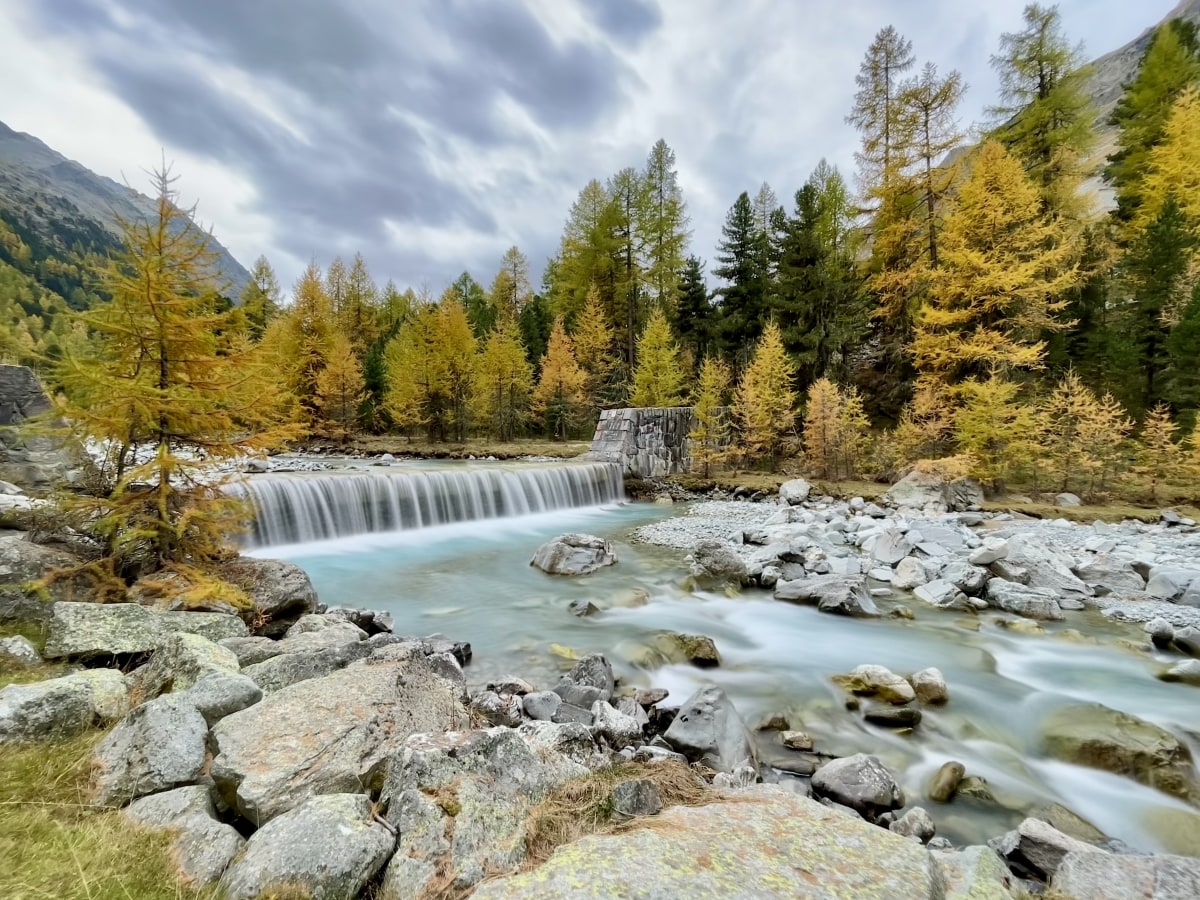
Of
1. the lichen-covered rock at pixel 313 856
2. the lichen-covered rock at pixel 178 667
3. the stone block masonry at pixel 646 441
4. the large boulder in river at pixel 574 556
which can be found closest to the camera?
the lichen-covered rock at pixel 313 856

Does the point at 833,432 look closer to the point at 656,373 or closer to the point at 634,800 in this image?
the point at 656,373

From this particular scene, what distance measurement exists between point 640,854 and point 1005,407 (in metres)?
16.6

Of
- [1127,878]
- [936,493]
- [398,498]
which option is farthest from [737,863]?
[936,493]

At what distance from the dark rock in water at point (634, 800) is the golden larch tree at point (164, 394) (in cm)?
496

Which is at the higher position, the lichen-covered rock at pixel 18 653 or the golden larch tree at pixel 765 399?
the golden larch tree at pixel 765 399

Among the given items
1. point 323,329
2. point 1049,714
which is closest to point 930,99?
point 1049,714

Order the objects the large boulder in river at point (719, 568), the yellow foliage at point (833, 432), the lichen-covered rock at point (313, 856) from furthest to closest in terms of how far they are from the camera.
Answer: the yellow foliage at point (833, 432) → the large boulder in river at point (719, 568) → the lichen-covered rock at point (313, 856)

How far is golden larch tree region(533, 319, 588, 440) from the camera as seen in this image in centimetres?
2877

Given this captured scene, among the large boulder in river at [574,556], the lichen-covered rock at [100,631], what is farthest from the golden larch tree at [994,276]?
the lichen-covered rock at [100,631]

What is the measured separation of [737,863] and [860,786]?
2.40 m

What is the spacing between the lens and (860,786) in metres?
3.61

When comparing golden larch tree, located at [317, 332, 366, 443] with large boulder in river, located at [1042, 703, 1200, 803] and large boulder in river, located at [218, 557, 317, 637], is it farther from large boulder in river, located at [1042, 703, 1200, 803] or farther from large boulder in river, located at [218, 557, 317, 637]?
large boulder in river, located at [1042, 703, 1200, 803]

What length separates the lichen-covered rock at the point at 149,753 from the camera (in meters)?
2.21

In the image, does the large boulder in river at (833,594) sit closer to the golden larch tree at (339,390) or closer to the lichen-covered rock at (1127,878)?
the lichen-covered rock at (1127,878)
